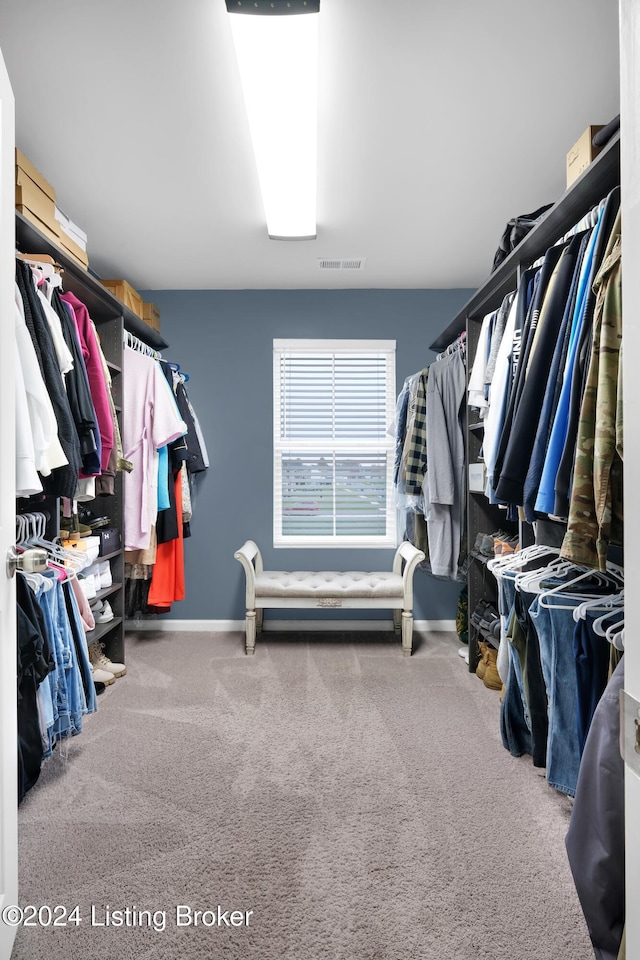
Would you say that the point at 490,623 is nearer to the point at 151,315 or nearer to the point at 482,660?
the point at 482,660

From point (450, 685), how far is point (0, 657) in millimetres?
2414

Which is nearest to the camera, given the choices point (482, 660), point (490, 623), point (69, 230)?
point (69, 230)

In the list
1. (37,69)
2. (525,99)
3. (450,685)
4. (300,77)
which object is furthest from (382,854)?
(37,69)

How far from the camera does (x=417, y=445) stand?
11.4ft

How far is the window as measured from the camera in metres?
4.22

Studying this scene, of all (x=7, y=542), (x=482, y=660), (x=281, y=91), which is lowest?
(x=482, y=660)

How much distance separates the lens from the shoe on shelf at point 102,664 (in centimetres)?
304

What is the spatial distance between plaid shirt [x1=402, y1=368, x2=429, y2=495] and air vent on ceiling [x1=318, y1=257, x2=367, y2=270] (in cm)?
86

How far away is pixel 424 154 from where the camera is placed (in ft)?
7.80

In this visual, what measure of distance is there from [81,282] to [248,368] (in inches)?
63.8

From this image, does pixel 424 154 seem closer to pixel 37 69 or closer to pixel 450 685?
pixel 37 69

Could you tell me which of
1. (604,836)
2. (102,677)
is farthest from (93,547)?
(604,836)

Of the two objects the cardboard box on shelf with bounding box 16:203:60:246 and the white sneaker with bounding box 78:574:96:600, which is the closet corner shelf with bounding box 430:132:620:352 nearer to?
the cardboard box on shelf with bounding box 16:203:60:246

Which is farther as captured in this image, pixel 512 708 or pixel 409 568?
pixel 409 568
